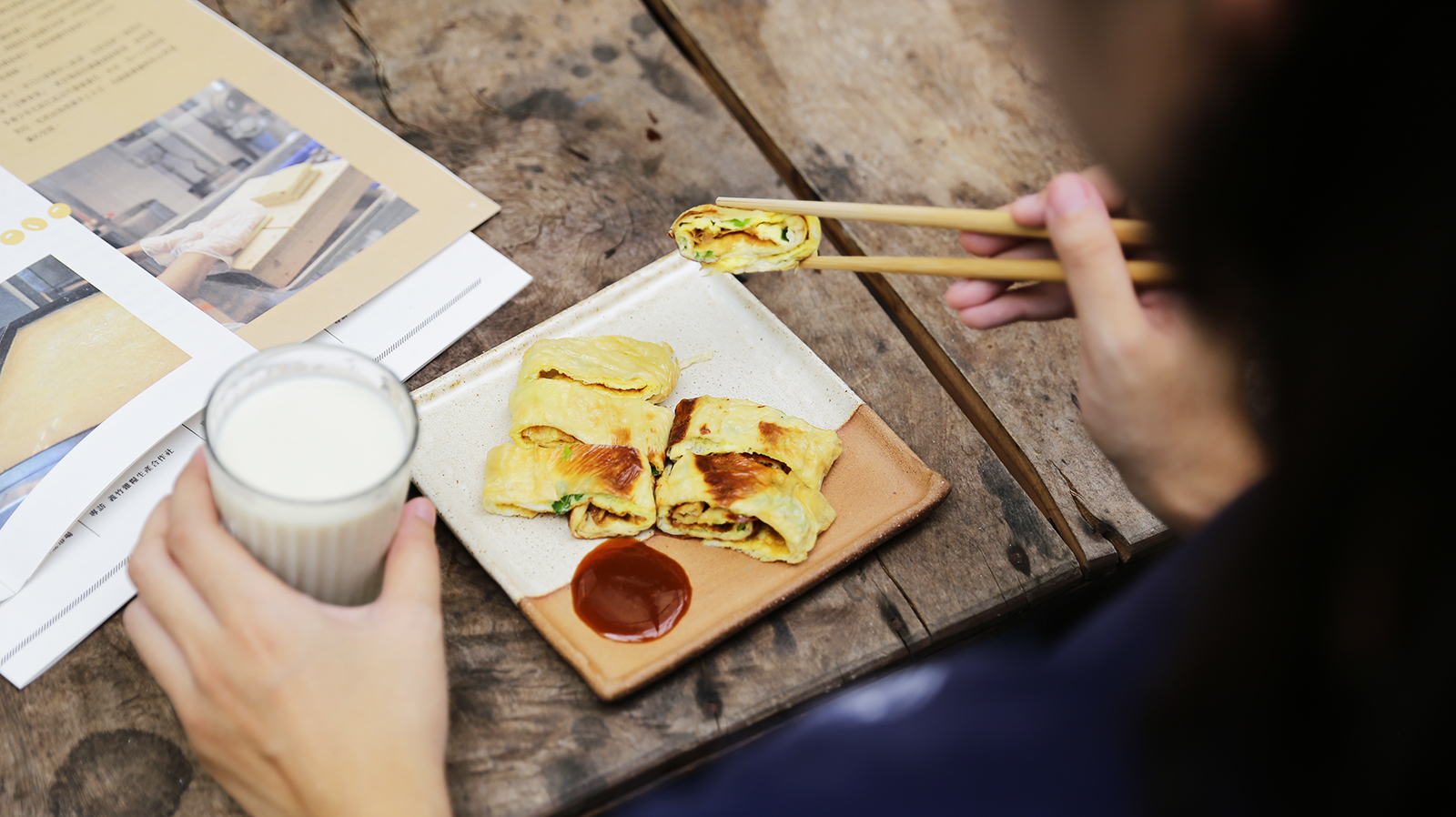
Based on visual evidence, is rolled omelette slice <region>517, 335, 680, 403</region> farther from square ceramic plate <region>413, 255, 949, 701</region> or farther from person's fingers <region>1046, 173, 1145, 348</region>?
person's fingers <region>1046, 173, 1145, 348</region>

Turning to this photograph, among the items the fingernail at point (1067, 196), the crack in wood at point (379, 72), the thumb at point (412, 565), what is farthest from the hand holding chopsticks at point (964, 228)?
the crack in wood at point (379, 72)

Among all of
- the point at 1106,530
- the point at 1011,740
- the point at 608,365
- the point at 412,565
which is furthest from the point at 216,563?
the point at 1106,530

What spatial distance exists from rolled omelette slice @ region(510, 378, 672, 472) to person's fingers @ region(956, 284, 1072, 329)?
0.55 m

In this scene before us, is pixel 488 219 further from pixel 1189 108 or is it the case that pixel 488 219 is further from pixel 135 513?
pixel 1189 108

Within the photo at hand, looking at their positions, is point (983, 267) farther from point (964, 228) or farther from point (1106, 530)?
point (1106, 530)

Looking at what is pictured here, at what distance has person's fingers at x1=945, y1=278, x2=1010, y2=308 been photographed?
1.49 m

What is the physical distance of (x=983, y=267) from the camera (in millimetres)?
1381

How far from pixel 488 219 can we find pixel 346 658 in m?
1.04

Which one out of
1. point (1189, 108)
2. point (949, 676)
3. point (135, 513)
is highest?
point (1189, 108)

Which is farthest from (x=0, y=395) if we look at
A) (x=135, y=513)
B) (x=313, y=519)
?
(x=313, y=519)

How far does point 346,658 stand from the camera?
3.37ft

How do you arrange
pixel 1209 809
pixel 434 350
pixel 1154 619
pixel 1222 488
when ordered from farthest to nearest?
pixel 434 350 < pixel 1222 488 < pixel 1154 619 < pixel 1209 809

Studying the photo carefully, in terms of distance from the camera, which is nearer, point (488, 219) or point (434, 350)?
point (434, 350)

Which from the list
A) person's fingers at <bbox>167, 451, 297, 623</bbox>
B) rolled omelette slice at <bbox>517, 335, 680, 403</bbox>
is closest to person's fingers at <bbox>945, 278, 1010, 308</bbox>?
rolled omelette slice at <bbox>517, 335, 680, 403</bbox>
